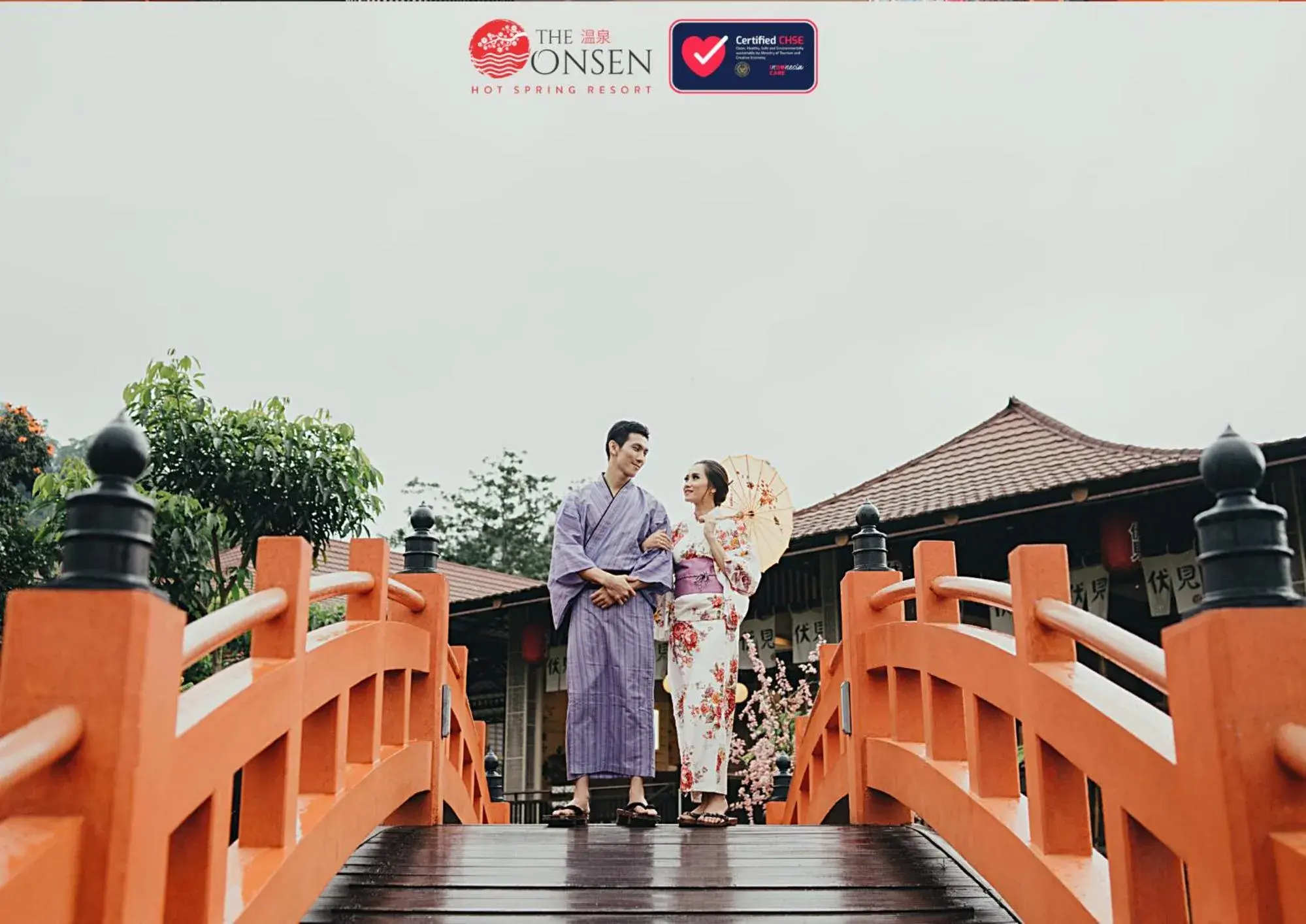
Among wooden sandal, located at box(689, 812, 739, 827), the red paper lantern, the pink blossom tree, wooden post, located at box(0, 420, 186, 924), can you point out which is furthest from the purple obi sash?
the red paper lantern

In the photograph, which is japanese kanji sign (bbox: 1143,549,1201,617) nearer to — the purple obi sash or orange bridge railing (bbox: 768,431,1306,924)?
orange bridge railing (bbox: 768,431,1306,924)

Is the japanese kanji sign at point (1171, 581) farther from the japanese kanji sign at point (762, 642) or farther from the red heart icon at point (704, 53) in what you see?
the red heart icon at point (704, 53)

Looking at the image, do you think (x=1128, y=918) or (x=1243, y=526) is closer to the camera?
(x=1243, y=526)

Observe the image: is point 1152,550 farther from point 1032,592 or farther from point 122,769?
point 122,769

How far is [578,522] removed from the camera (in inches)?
211

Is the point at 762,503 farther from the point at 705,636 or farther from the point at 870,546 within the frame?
the point at 705,636

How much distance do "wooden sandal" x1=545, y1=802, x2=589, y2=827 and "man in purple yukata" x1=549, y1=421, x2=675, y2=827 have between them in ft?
0.37

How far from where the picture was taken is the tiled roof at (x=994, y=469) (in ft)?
30.6

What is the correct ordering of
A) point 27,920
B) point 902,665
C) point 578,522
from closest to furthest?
1. point 27,920
2. point 902,665
3. point 578,522

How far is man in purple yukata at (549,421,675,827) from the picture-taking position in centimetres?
523

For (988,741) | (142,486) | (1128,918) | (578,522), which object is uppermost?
(142,486)

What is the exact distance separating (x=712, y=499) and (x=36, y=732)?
143 inches

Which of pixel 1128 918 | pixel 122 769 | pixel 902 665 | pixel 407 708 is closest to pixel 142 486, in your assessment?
pixel 407 708

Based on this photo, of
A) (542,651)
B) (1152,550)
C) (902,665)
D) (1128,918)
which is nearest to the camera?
(1128,918)
